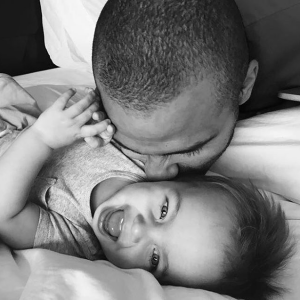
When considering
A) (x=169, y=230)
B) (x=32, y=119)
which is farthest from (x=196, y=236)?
(x=32, y=119)

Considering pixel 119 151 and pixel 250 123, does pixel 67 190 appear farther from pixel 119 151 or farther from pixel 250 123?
pixel 250 123

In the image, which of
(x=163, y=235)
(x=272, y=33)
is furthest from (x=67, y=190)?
(x=272, y=33)

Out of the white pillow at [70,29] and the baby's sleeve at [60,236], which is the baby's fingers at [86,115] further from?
the white pillow at [70,29]

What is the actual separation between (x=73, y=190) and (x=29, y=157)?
0.50ft

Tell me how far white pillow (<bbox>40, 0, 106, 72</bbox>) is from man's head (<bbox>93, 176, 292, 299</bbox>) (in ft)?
1.75

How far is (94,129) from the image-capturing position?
841 mm

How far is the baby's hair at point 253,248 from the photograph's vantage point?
0.84 meters

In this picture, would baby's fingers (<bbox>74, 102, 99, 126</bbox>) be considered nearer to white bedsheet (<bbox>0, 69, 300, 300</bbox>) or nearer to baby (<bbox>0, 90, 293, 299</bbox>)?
baby (<bbox>0, 90, 293, 299</bbox>)

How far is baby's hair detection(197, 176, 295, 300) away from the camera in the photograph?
838mm

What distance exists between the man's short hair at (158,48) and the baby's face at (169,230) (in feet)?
0.70

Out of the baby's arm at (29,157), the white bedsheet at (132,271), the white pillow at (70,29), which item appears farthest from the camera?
the white pillow at (70,29)

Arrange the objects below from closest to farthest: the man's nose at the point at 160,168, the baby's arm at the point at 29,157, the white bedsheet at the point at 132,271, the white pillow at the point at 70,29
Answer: the white bedsheet at the point at 132,271 → the baby's arm at the point at 29,157 → the man's nose at the point at 160,168 → the white pillow at the point at 70,29

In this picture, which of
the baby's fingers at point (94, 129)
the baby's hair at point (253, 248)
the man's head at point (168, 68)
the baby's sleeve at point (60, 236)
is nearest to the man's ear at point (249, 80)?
the man's head at point (168, 68)

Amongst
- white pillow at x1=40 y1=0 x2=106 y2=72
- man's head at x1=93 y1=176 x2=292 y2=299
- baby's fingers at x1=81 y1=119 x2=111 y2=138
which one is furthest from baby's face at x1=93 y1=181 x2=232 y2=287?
white pillow at x1=40 y1=0 x2=106 y2=72
